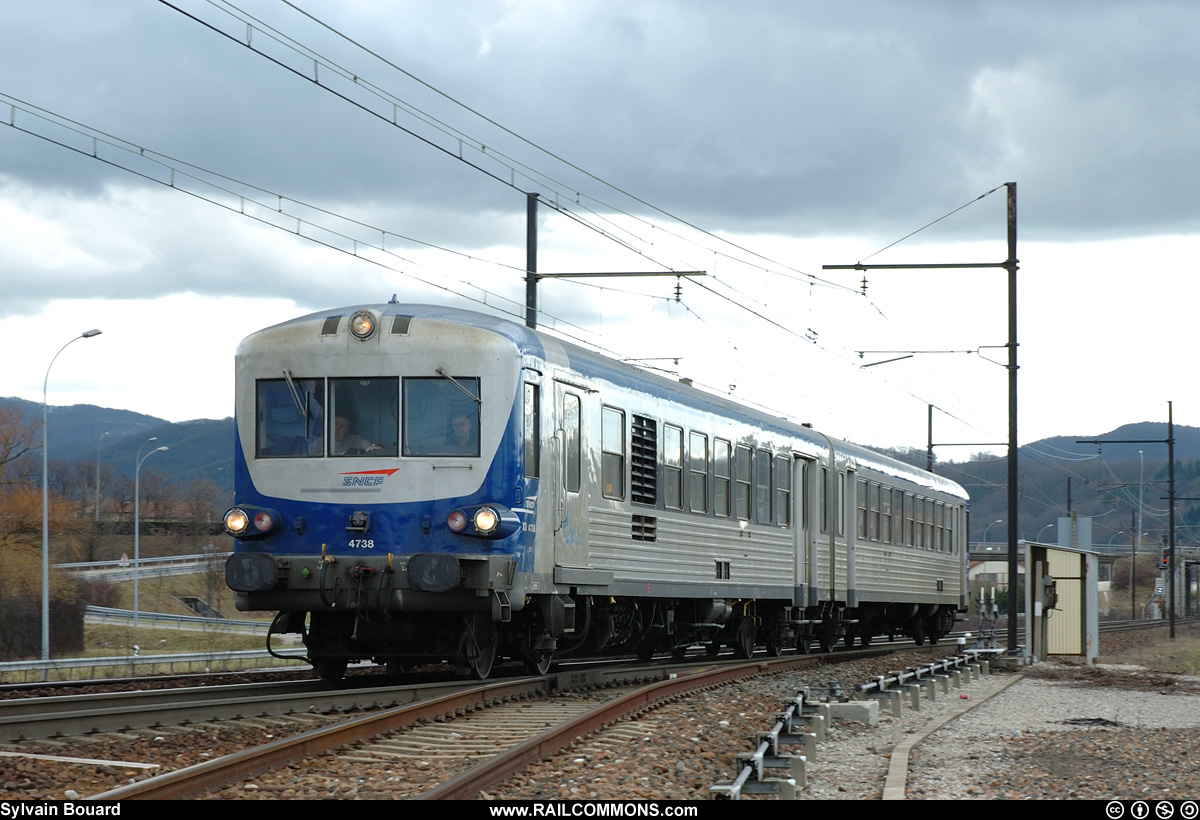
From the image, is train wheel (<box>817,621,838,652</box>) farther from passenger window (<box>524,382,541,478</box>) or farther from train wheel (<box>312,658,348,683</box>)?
passenger window (<box>524,382,541,478</box>)

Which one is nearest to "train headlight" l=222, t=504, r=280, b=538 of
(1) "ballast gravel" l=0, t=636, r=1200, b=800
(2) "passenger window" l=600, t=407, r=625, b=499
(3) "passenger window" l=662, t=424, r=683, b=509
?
(1) "ballast gravel" l=0, t=636, r=1200, b=800

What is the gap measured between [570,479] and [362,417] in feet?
7.06

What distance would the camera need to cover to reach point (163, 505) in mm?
87500

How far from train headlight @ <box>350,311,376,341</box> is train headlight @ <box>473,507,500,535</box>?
1951 mm

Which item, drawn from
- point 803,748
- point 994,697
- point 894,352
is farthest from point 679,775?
point 894,352

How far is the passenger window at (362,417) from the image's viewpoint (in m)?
13.1

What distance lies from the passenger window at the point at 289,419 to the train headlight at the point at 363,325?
1.76 ft

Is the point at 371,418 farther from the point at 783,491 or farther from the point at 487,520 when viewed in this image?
the point at 783,491

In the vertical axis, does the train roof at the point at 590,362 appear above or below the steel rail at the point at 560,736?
above

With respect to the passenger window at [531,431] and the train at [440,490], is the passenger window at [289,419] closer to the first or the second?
the train at [440,490]

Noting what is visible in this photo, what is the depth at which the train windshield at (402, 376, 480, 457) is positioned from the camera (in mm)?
13000

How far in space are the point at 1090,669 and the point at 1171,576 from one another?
3182cm

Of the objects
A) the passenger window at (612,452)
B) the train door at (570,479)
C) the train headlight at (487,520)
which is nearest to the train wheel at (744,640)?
the passenger window at (612,452)

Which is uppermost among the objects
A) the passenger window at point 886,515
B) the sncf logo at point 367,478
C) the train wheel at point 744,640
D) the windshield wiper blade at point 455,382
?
the windshield wiper blade at point 455,382
